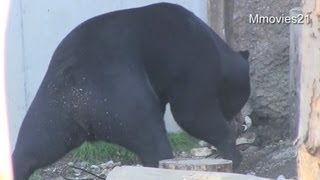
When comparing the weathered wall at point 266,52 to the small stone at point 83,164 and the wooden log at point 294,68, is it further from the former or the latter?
the small stone at point 83,164

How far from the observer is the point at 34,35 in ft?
21.3

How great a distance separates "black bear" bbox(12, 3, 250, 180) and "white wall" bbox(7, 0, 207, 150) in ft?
3.74

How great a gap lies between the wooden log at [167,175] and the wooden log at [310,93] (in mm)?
275

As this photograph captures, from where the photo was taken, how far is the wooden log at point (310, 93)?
272 cm

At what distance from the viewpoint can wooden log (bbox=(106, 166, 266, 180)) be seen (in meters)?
3.07

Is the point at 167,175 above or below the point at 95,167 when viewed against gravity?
above

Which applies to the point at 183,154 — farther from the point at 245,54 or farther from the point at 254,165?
the point at 245,54

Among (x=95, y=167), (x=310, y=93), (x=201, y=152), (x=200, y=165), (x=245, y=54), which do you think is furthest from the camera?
(x=201, y=152)

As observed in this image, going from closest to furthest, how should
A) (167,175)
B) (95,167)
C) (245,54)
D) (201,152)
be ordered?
(167,175) → (245,54) → (95,167) → (201,152)

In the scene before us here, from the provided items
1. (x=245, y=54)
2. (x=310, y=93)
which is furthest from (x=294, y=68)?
(x=310, y=93)

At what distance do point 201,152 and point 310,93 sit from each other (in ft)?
12.2

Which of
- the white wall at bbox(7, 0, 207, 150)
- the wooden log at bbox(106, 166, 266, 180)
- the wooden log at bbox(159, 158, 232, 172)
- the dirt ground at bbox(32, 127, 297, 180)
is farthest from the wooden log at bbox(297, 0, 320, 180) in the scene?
the white wall at bbox(7, 0, 207, 150)

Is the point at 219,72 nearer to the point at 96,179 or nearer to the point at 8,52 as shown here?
Result: the point at 96,179

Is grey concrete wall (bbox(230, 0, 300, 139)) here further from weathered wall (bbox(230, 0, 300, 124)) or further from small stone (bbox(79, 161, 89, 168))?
small stone (bbox(79, 161, 89, 168))
